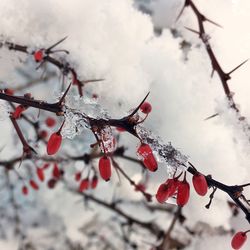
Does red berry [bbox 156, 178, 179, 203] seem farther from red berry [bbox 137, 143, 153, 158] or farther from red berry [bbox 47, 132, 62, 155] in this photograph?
red berry [bbox 47, 132, 62, 155]

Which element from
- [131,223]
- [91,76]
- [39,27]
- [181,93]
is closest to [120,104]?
[91,76]

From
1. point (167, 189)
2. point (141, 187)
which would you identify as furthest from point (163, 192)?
point (141, 187)

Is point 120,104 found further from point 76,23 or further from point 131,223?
point 131,223

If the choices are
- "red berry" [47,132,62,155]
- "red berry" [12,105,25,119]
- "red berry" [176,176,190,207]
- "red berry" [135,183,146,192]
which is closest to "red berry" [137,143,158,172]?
"red berry" [176,176,190,207]

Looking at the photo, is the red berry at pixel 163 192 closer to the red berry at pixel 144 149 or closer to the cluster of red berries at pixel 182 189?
the cluster of red berries at pixel 182 189

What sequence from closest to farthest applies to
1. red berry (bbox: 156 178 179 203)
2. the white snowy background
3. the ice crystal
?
1. the ice crystal
2. red berry (bbox: 156 178 179 203)
3. the white snowy background

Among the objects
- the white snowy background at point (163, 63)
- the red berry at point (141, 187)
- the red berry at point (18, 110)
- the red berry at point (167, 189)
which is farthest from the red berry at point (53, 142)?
the red berry at point (141, 187)
